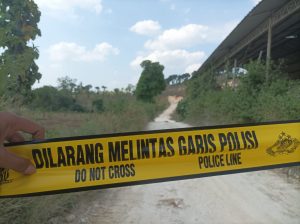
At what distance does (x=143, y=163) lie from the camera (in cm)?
448

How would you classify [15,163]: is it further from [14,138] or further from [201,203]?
[201,203]

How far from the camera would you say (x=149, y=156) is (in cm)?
448

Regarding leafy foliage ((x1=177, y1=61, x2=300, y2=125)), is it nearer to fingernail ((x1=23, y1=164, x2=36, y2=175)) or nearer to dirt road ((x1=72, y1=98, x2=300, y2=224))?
dirt road ((x1=72, y1=98, x2=300, y2=224))

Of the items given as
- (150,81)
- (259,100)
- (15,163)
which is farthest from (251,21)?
(150,81)

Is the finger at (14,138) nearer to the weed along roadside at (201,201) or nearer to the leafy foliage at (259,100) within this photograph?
the weed along roadside at (201,201)

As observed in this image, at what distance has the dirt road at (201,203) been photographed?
5270mm

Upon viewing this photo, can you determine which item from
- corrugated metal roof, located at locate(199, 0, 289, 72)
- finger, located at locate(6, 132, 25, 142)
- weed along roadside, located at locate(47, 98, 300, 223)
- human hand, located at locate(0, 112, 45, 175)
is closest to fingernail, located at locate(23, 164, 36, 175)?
human hand, located at locate(0, 112, 45, 175)

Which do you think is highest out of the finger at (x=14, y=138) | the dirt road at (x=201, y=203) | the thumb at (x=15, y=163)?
the finger at (x=14, y=138)

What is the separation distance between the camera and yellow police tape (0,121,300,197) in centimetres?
415

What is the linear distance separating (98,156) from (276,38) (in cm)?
1800

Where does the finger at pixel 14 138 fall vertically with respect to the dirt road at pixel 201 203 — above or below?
above

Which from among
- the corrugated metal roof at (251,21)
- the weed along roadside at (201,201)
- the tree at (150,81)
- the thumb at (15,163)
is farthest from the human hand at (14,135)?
the tree at (150,81)

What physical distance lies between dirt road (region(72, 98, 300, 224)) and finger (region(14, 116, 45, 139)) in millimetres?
1756

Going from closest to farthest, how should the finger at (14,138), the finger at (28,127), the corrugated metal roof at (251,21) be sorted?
the finger at (28,127), the finger at (14,138), the corrugated metal roof at (251,21)
